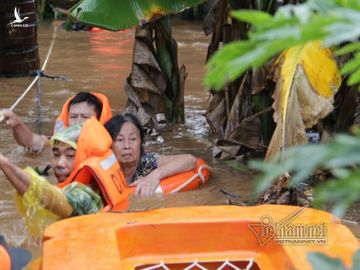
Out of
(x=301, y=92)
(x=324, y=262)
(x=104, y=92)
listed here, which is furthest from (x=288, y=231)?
(x=104, y=92)

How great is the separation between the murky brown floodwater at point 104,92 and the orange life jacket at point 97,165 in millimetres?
556

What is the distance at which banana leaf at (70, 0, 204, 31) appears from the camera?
587 centimetres

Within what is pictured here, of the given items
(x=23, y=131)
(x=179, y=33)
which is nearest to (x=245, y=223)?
(x=23, y=131)

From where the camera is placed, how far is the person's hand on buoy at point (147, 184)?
5.07 meters

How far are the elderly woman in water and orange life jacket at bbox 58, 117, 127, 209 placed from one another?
78cm

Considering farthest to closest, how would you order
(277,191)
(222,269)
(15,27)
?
(15,27)
(277,191)
(222,269)

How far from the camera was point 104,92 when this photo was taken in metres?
8.83

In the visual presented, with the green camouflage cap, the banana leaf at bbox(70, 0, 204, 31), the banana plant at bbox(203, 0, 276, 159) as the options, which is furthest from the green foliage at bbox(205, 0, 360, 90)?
the banana leaf at bbox(70, 0, 204, 31)

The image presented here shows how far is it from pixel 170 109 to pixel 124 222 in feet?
14.2

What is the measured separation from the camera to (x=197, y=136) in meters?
7.10

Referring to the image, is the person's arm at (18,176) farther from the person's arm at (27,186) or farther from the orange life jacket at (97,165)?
the orange life jacket at (97,165)

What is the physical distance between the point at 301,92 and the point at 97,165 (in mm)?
1381

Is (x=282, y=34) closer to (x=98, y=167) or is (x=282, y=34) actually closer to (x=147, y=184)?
(x=98, y=167)

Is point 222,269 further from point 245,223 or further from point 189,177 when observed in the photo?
point 189,177
